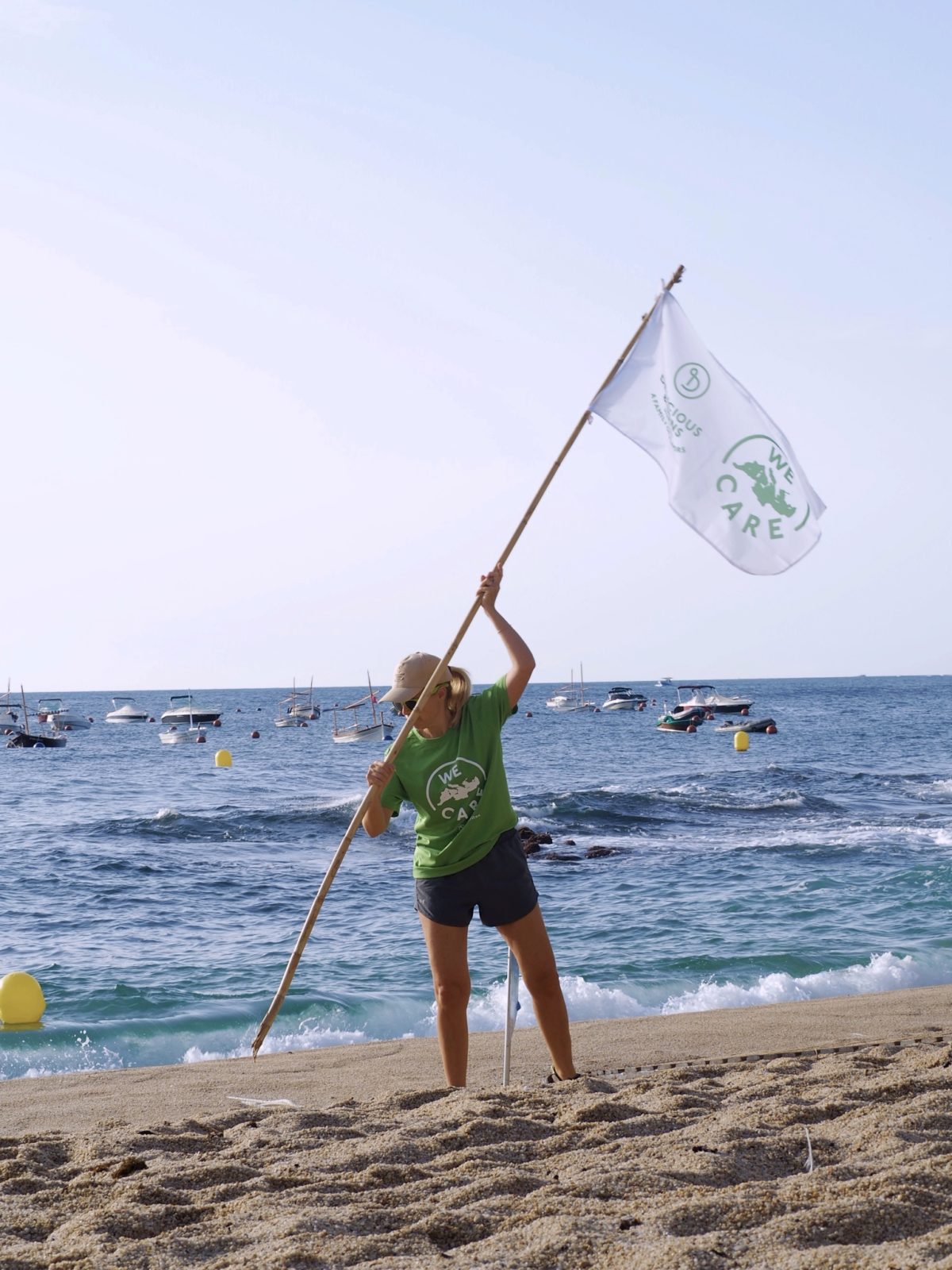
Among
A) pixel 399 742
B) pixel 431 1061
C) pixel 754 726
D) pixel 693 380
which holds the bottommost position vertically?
pixel 754 726

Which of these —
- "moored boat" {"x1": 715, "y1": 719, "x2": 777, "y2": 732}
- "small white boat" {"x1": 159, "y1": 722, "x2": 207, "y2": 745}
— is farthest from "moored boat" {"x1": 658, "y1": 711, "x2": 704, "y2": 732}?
"small white boat" {"x1": 159, "y1": 722, "x2": 207, "y2": 745}

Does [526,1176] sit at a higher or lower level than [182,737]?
higher

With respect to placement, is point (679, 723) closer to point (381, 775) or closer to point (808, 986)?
point (808, 986)

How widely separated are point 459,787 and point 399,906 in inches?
351

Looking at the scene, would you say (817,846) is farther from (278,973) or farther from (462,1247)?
(462,1247)

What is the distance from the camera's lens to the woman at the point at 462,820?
449 centimetres

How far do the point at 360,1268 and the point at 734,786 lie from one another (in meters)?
26.6

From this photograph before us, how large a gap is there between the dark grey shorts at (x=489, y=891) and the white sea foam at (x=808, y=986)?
4442 mm

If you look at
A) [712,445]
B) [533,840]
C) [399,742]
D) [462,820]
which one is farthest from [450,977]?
[533,840]

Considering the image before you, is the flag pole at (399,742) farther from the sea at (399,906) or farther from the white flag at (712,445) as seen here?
the sea at (399,906)

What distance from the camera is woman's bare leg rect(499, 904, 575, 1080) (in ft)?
15.1

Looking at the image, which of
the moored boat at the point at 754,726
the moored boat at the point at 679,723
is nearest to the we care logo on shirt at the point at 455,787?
the moored boat at the point at 754,726

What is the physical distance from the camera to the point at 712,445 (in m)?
5.46

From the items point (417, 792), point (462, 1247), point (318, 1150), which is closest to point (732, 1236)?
point (462, 1247)
